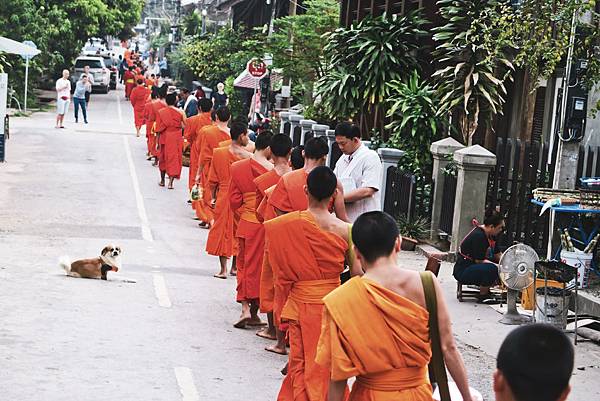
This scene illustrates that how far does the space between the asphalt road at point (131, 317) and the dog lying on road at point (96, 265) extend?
0.17 meters

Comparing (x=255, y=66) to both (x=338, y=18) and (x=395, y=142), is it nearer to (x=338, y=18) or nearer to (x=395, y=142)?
(x=338, y=18)

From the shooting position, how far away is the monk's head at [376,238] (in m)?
5.54

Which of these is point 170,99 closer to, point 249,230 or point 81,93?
point 249,230

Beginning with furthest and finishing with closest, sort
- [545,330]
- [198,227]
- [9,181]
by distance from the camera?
[9,181]
[198,227]
[545,330]

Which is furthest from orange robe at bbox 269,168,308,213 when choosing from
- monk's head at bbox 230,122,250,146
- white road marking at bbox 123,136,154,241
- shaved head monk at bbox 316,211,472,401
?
white road marking at bbox 123,136,154,241

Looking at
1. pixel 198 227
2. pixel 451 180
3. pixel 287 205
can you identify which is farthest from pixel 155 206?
pixel 287 205

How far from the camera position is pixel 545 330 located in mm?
3758

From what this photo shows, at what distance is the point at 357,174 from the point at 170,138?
1258cm

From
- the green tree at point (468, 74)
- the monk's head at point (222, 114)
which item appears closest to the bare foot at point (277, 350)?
the monk's head at point (222, 114)

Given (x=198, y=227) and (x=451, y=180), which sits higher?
(x=451, y=180)

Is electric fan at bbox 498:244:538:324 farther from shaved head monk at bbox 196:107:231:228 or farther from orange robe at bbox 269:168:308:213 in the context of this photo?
shaved head monk at bbox 196:107:231:228

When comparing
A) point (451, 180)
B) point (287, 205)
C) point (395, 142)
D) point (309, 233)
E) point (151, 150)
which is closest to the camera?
point (309, 233)

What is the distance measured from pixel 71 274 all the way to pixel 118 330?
2.78 m

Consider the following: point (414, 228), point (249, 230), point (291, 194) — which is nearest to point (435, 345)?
point (291, 194)
